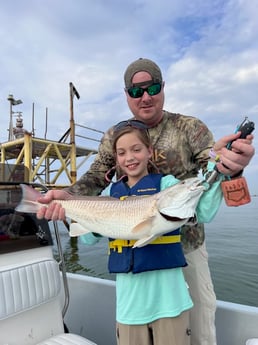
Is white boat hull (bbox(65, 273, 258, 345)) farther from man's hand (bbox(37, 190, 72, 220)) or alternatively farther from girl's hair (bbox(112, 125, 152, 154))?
girl's hair (bbox(112, 125, 152, 154))

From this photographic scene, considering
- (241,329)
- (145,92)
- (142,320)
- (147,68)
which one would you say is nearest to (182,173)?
(145,92)

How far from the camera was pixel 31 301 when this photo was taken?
8.51 ft

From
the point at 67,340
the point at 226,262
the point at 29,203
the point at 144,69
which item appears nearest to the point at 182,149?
the point at 144,69

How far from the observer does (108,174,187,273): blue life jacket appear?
198 cm

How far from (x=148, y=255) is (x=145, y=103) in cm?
119

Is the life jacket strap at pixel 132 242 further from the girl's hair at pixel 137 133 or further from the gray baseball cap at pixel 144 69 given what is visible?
the gray baseball cap at pixel 144 69

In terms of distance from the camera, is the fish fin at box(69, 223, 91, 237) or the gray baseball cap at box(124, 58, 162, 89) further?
the gray baseball cap at box(124, 58, 162, 89)

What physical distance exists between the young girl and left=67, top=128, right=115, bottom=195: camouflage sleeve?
63 cm

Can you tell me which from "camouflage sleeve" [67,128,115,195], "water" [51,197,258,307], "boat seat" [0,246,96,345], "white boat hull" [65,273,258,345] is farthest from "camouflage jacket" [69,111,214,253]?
"water" [51,197,258,307]

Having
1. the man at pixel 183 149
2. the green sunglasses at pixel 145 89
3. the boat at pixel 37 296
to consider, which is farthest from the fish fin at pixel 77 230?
the green sunglasses at pixel 145 89

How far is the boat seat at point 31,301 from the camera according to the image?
8.09 ft

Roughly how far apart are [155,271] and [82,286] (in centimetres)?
199

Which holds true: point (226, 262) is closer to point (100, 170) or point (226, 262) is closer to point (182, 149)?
point (100, 170)

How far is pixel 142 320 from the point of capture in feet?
6.36
